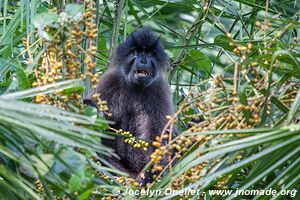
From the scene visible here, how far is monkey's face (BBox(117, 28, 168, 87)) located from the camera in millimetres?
5941

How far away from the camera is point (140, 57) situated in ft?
19.6

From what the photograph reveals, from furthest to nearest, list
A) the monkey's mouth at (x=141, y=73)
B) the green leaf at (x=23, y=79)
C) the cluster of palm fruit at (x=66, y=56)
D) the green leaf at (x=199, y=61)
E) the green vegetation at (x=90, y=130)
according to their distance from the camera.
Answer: the monkey's mouth at (x=141, y=73), the green leaf at (x=199, y=61), the green leaf at (x=23, y=79), the cluster of palm fruit at (x=66, y=56), the green vegetation at (x=90, y=130)

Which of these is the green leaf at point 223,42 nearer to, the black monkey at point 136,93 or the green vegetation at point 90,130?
the black monkey at point 136,93

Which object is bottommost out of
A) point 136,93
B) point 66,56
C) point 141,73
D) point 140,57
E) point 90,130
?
point 136,93

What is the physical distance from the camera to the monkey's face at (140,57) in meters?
5.94

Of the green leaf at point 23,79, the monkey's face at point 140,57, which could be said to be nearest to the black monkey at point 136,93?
the monkey's face at point 140,57

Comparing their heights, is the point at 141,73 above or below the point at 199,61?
below

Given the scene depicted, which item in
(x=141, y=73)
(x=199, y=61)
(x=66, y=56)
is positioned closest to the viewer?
(x=66, y=56)

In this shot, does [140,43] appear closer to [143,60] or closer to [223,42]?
[143,60]

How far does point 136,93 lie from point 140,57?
0.29 meters

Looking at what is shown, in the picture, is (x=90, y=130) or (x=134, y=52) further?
(x=134, y=52)

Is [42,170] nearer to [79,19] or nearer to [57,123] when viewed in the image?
[57,123]

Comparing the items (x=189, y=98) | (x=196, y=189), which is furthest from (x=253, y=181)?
(x=189, y=98)

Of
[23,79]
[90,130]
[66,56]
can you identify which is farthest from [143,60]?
[90,130]
